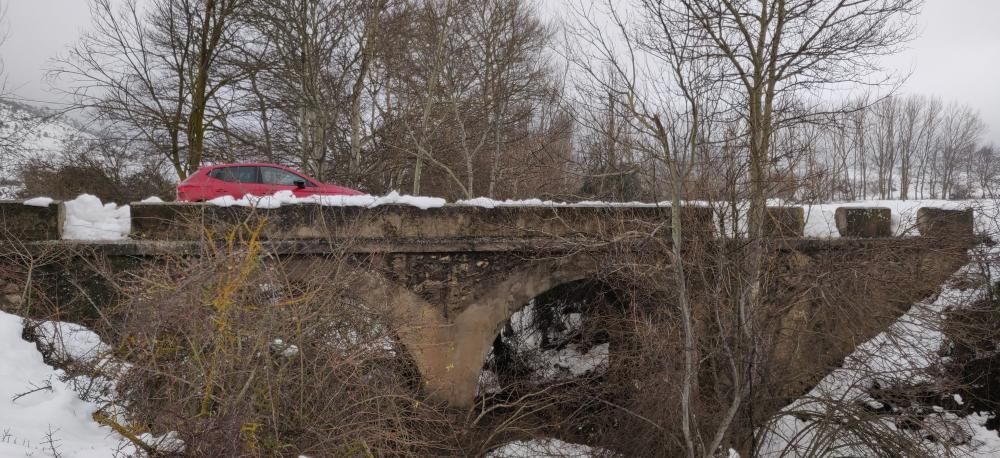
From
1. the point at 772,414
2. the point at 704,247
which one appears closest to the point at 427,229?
the point at 704,247

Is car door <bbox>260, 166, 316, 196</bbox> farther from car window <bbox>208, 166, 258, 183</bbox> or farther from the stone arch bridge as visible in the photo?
the stone arch bridge

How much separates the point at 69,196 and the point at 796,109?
14.9m

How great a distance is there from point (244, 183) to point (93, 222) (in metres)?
2.18

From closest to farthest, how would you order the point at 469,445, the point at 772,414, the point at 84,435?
the point at 84,435 → the point at 772,414 → the point at 469,445

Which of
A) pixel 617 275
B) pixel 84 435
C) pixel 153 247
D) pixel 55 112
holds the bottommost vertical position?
pixel 84 435

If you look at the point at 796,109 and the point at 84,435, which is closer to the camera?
the point at 84,435

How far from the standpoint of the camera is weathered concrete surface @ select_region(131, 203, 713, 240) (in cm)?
676

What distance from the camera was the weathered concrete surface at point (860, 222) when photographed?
8.79 m

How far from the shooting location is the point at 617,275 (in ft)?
26.5

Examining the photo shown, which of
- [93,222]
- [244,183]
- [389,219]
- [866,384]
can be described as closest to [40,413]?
[93,222]

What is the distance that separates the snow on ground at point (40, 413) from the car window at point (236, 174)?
375cm

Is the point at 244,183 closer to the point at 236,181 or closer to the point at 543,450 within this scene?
the point at 236,181

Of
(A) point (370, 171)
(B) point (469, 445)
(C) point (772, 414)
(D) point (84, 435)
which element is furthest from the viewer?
(A) point (370, 171)

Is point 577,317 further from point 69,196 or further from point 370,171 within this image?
point 69,196
